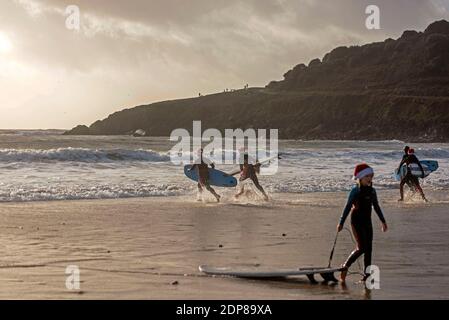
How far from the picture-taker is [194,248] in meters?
12.3

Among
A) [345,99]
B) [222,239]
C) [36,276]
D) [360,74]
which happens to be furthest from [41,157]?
[360,74]

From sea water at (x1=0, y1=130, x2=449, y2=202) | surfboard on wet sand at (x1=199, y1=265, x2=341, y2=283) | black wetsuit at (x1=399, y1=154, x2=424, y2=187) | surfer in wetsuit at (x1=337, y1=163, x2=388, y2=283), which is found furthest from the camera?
sea water at (x1=0, y1=130, x2=449, y2=202)

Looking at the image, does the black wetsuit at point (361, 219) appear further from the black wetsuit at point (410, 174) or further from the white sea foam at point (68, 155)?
the white sea foam at point (68, 155)

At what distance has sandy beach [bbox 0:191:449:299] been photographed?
8.97m

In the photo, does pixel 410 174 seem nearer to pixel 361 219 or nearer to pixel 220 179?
pixel 220 179

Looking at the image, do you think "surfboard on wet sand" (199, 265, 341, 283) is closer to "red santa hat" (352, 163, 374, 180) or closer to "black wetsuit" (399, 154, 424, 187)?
"red santa hat" (352, 163, 374, 180)

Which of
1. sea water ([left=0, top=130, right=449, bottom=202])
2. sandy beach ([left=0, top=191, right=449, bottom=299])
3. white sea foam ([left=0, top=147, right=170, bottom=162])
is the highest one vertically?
white sea foam ([left=0, top=147, right=170, bottom=162])

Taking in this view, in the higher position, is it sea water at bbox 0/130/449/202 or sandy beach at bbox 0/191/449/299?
sea water at bbox 0/130/449/202

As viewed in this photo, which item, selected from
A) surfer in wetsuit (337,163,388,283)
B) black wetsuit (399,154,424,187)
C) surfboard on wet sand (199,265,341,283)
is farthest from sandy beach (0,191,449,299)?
black wetsuit (399,154,424,187)

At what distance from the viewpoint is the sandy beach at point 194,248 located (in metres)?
8.97

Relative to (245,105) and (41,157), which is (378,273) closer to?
(41,157)

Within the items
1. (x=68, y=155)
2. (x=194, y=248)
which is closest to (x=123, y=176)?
(x=68, y=155)

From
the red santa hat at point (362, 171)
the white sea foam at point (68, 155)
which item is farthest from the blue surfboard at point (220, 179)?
the red santa hat at point (362, 171)
